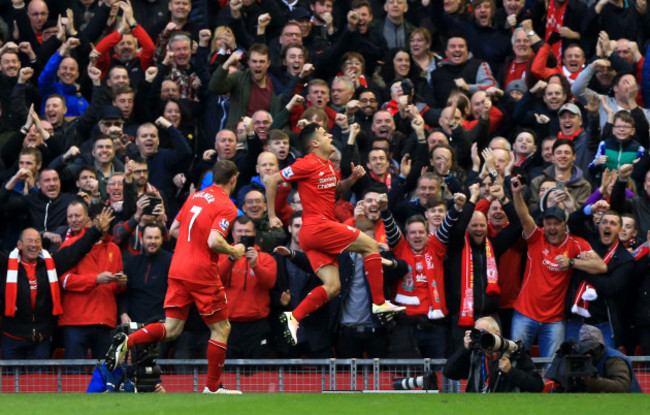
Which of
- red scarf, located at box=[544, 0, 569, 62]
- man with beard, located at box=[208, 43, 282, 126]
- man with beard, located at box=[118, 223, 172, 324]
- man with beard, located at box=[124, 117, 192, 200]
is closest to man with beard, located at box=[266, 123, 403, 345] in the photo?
man with beard, located at box=[118, 223, 172, 324]

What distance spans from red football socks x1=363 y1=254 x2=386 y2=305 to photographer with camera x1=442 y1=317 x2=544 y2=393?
121 centimetres

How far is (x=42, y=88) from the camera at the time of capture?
1855 centimetres

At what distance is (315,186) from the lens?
1280cm

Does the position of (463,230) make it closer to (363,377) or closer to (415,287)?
(415,287)

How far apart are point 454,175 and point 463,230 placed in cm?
164

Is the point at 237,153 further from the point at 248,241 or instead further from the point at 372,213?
the point at 248,241

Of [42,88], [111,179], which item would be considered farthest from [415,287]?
[42,88]

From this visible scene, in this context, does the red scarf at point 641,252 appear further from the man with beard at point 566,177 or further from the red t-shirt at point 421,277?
the red t-shirt at point 421,277

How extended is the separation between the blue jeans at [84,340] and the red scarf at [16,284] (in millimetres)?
276

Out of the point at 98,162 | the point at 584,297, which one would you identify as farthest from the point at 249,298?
the point at 584,297

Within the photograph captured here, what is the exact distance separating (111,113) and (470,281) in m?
Result: 5.51

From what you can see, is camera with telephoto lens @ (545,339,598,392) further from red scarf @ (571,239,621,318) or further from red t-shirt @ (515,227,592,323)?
red t-shirt @ (515,227,592,323)

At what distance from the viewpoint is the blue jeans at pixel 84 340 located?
14.5m

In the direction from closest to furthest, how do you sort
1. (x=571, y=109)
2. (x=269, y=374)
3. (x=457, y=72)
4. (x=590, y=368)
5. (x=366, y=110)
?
(x=590, y=368) → (x=269, y=374) → (x=571, y=109) → (x=366, y=110) → (x=457, y=72)
